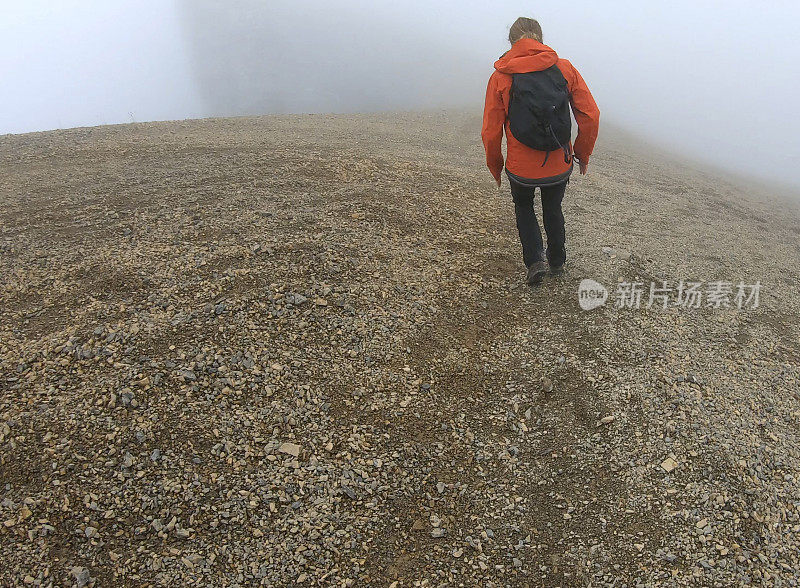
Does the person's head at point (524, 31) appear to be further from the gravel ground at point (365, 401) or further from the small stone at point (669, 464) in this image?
the small stone at point (669, 464)

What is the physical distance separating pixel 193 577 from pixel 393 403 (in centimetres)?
183

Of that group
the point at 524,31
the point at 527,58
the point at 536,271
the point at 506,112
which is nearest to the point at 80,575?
the point at 536,271

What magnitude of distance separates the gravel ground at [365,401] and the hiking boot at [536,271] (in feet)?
0.48

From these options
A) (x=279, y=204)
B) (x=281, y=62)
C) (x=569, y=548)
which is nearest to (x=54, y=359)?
(x=279, y=204)

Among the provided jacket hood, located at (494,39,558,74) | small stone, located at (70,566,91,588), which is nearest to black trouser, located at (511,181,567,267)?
jacket hood, located at (494,39,558,74)

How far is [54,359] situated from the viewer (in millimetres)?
4336

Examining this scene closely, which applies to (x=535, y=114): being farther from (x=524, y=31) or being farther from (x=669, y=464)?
(x=669, y=464)

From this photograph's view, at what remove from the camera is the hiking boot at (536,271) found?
571 cm

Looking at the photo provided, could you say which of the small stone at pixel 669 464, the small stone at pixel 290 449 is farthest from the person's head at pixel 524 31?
the small stone at pixel 290 449

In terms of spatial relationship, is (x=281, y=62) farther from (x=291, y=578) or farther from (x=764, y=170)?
(x=291, y=578)

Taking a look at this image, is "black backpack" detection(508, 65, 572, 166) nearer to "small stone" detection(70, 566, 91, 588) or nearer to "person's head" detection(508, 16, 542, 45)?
"person's head" detection(508, 16, 542, 45)

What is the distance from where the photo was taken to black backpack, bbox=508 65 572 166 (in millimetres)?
4762

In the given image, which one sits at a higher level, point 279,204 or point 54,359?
point 279,204

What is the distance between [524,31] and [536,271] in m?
2.31
